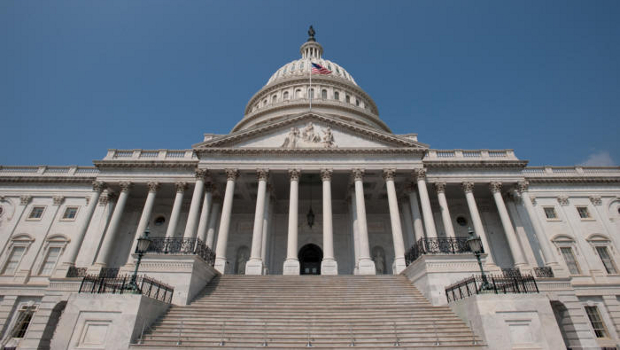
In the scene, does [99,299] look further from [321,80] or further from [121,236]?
[321,80]

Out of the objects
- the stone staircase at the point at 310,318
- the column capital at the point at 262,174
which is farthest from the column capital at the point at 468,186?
the column capital at the point at 262,174

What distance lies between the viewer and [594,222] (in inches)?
1160

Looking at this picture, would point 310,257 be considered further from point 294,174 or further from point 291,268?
point 294,174

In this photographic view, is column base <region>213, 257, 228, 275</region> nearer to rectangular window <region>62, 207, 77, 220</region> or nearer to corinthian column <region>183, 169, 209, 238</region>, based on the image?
corinthian column <region>183, 169, 209, 238</region>

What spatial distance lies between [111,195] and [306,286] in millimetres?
21374

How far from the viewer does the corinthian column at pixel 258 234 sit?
73.2 feet

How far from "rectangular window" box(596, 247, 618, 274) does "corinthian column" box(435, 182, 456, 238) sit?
1385 centimetres

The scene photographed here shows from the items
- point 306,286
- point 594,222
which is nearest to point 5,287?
point 306,286

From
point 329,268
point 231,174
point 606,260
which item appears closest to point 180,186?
point 231,174

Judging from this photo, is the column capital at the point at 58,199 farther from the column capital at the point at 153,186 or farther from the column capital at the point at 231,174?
the column capital at the point at 231,174

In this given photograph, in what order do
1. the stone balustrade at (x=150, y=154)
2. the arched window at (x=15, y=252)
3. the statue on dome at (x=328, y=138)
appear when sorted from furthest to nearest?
the stone balustrade at (x=150, y=154)
the arched window at (x=15, y=252)
the statue on dome at (x=328, y=138)

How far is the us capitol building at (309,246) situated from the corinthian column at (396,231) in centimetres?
12

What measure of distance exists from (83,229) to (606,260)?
45462 millimetres

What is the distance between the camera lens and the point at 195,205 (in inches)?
971
